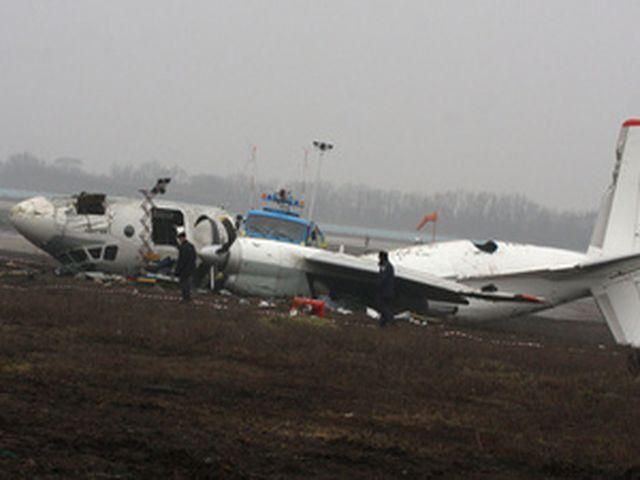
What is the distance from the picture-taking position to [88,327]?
15.5 meters

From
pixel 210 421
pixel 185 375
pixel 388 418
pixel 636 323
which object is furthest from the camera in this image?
pixel 636 323

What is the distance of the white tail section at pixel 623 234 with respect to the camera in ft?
83.7

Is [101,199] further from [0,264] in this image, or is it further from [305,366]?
[305,366]

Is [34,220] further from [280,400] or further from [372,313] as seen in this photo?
[280,400]

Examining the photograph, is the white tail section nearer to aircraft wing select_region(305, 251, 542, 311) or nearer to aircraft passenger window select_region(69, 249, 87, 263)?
aircraft wing select_region(305, 251, 542, 311)

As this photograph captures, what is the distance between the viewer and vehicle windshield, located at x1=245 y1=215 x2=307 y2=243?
28.0m

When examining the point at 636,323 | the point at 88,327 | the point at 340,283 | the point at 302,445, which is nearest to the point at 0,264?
the point at 340,283

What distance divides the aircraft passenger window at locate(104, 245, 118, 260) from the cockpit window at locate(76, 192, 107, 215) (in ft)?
3.53

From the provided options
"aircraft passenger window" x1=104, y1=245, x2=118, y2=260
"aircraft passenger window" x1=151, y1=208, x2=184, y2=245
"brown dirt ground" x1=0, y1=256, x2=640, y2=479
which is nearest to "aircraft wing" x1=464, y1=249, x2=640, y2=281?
"brown dirt ground" x1=0, y1=256, x2=640, y2=479

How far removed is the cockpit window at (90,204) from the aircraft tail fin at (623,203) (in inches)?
607

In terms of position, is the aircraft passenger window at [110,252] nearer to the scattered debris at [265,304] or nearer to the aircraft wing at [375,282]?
the scattered debris at [265,304]

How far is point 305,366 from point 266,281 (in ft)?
38.4

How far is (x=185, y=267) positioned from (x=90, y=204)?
17.6 ft

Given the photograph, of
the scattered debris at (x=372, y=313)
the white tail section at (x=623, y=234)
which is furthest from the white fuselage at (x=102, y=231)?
the white tail section at (x=623, y=234)
